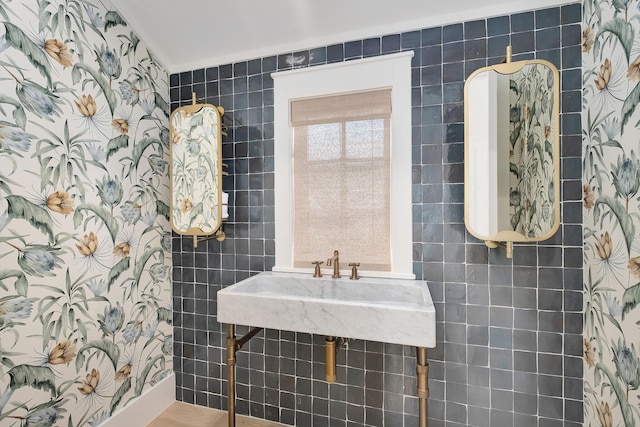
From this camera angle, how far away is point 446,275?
4.80 feet

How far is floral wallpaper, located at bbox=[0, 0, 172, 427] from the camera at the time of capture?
3.73 feet

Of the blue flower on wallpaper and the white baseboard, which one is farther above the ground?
the blue flower on wallpaper

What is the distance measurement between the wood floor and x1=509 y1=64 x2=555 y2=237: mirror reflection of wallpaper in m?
1.74

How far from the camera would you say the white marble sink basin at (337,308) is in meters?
1.10

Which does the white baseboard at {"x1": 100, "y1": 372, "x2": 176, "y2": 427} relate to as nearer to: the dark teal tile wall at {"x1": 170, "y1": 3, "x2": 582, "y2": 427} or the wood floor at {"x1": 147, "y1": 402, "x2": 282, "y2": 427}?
the wood floor at {"x1": 147, "y1": 402, "x2": 282, "y2": 427}

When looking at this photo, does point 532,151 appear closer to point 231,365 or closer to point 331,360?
point 331,360

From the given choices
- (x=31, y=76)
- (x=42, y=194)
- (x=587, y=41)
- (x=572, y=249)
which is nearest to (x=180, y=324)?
(x=42, y=194)

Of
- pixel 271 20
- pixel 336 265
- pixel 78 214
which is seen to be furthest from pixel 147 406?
pixel 271 20

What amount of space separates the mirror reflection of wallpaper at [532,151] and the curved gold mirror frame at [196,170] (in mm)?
1503

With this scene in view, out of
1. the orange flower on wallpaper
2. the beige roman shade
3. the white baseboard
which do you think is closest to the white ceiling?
the beige roman shade

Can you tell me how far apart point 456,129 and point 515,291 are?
32.9 inches

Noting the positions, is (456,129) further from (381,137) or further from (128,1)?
(128,1)

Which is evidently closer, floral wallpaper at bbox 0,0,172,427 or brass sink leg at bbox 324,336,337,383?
floral wallpaper at bbox 0,0,172,427

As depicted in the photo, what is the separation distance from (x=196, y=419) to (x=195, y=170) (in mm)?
1509
